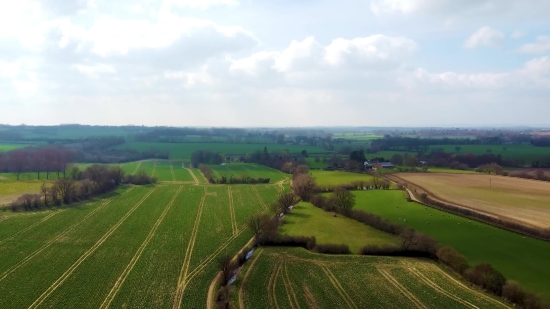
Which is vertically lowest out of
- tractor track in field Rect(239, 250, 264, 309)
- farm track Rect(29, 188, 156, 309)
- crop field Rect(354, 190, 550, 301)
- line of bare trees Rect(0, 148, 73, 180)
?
tractor track in field Rect(239, 250, 264, 309)

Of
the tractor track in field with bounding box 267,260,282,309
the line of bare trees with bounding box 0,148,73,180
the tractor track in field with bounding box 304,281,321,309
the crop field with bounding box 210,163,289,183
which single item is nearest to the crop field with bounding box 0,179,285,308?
the tractor track in field with bounding box 267,260,282,309

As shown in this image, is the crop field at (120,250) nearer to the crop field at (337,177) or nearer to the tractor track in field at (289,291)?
the tractor track in field at (289,291)

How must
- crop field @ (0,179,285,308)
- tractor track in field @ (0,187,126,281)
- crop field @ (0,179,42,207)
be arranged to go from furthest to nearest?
1. crop field @ (0,179,42,207)
2. tractor track in field @ (0,187,126,281)
3. crop field @ (0,179,285,308)

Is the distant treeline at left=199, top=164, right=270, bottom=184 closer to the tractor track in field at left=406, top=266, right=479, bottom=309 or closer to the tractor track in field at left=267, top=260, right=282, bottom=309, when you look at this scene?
the tractor track in field at left=267, top=260, right=282, bottom=309

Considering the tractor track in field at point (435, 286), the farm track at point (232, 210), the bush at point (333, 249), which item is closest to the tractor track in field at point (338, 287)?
the bush at point (333, 249)

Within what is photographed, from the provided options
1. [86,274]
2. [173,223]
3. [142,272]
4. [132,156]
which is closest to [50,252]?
[86,274]

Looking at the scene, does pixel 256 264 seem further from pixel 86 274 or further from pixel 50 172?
pixel 50 172
